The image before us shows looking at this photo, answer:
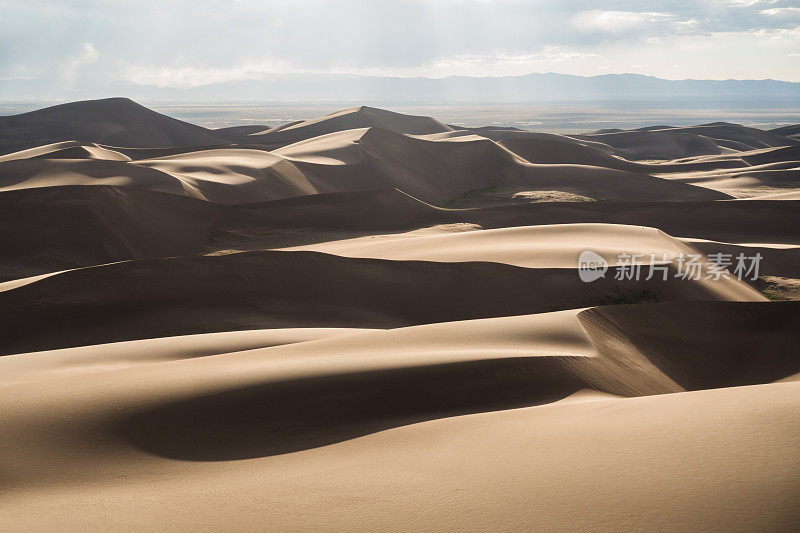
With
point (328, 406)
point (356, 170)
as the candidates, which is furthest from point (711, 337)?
point (356, 170)

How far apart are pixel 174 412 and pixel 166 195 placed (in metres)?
22.4

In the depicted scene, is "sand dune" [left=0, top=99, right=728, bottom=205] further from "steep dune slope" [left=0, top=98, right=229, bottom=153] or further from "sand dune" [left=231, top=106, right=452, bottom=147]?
"sand dune" [left=231, top=106, right=452, bottom=147]

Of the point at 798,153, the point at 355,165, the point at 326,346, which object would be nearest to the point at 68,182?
the point at 355,165

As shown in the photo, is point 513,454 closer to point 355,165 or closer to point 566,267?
point 566,267

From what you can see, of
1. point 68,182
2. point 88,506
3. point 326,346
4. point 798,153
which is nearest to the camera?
point 88,506

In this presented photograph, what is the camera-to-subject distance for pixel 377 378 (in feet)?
24.6

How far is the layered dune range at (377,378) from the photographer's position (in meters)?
4.51

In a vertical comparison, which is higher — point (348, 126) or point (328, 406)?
point (348, 126)

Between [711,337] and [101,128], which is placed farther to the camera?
[101,128]

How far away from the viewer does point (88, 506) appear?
4.85m

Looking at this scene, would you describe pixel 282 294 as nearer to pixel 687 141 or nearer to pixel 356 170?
pixel 356 170

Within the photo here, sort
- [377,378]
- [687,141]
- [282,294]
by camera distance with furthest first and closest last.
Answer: [687,141]
[282,294]
[377,378]

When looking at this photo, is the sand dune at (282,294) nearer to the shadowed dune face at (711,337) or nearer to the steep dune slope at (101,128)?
the shadowed dune face at (711,337)

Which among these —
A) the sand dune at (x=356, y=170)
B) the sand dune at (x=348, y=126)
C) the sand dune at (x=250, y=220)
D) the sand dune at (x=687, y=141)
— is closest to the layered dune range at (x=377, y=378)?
the sand dune at (x=250, y=220)
